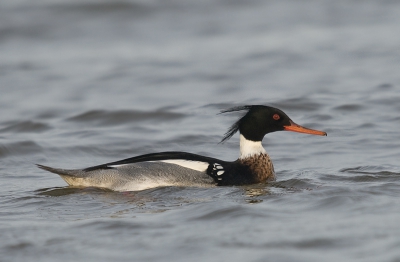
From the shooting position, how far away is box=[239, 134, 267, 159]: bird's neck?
11305 mm

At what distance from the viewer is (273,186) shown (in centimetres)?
1075

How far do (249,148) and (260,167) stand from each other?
338 mm

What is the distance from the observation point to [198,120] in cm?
1511

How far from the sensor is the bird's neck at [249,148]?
11.3 meters

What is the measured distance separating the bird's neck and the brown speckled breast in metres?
0.06

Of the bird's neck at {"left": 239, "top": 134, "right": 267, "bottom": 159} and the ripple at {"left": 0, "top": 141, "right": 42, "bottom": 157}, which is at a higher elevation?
the ripple at {"left": 0, "top": 141, "right": 42, "bottom": 157}

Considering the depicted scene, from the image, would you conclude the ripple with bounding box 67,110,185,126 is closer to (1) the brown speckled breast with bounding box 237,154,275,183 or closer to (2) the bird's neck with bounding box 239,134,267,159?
(2) the bird's neck with bounding box 239,134,267,159

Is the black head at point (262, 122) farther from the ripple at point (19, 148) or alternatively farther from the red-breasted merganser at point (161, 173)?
the ripple at point (19, 148)

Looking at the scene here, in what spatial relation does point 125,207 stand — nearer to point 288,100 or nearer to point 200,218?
point 200,218

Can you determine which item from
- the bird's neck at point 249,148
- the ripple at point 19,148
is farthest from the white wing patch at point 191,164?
the ripple at point 19,148

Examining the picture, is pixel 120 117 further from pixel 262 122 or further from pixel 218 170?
pixel 218 170

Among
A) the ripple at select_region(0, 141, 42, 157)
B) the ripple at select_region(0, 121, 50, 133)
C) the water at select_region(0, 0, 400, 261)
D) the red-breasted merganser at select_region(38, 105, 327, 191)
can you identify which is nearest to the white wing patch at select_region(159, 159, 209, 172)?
the red-breasted merganser at select_region(38, 105, 327, 191)

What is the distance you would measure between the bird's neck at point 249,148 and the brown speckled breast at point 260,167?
0.19 ft

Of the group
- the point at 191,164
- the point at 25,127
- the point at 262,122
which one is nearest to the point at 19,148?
the point at 25,127
